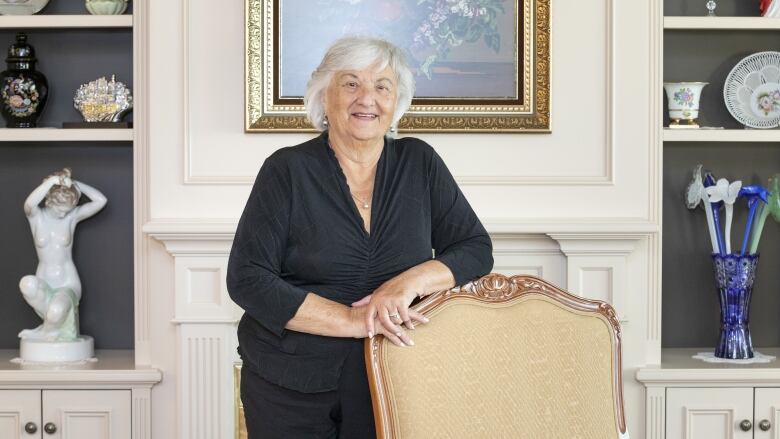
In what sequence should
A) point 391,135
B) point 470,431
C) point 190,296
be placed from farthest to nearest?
point 190,296 < point 391,135 < point 470,431

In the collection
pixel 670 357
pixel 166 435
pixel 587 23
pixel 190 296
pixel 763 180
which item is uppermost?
pixel 587 23

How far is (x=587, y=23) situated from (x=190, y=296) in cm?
151

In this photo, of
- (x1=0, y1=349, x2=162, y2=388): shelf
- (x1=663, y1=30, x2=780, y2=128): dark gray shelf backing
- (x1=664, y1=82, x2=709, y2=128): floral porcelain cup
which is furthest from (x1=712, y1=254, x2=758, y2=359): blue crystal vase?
(x1=0, y1=349, x2=162, y2=388): shelf

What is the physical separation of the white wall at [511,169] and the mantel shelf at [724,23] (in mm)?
112

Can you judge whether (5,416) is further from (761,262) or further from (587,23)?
(761,262)

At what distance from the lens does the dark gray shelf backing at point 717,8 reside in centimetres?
352

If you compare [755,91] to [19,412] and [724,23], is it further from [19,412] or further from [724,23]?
[19,412]

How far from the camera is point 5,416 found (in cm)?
318

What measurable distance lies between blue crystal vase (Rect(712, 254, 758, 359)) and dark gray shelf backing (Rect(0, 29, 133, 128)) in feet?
6.79

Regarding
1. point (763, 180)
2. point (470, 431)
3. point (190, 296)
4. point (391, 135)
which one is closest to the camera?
point (470, 431)

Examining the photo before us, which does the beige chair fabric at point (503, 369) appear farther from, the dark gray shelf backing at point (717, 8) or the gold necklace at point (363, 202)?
the dark gray shelf backing at point (717, 8)

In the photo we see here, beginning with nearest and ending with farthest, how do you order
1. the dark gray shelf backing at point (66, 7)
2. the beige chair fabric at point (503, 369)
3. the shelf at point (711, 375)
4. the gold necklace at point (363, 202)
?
the beige chair fabric at point (503, 369) < the gold necklace at point (363, 202) < the shelf at point (711, 375) < the dark gray shelf backing at point (66, 7)

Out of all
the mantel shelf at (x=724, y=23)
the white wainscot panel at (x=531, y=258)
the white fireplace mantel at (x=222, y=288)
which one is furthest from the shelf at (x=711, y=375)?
the mantel shelf at (x=724, y=23)

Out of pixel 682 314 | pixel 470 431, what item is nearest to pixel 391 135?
pixel 470 431
